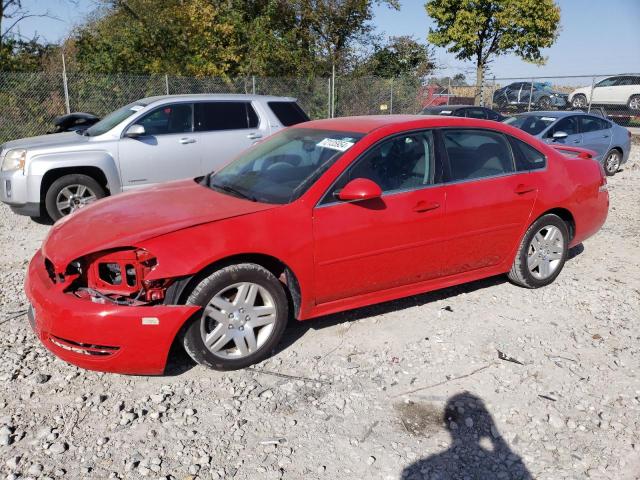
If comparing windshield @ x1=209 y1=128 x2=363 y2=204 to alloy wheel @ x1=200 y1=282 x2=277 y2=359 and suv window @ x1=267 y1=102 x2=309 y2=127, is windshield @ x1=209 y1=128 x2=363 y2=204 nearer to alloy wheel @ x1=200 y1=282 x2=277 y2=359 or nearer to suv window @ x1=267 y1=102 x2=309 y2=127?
alloy wheel @ x1=200 y1=282 x2=277 y2=359

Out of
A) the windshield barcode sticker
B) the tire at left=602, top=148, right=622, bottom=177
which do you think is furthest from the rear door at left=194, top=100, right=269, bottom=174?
the tire at left=602, top=148, right=622, bottom=177

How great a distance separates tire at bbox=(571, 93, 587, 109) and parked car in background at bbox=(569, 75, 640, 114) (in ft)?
2.05

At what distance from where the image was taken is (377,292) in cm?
412

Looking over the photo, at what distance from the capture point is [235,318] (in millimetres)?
3533

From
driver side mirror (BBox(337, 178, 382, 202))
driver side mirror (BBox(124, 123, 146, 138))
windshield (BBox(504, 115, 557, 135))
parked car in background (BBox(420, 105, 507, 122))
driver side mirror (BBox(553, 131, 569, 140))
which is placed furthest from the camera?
parked car in background (BBox(420, 105, 507, 122))

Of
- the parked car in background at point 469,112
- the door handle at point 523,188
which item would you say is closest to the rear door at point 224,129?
the door handle at point 523,188

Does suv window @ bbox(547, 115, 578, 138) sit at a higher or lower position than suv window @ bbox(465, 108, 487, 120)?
lower

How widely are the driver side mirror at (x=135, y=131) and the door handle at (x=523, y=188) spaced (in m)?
4.88

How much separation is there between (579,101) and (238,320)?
22548mm

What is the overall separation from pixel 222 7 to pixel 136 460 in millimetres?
18881

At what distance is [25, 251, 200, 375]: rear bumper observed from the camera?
10.5 feet

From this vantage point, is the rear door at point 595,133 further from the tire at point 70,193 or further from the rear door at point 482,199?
the tire at point 70,193

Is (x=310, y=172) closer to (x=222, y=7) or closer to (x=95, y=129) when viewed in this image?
(x=95, y=129)

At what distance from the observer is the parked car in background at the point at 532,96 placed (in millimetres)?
23797
